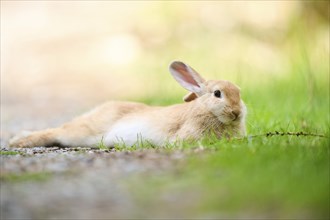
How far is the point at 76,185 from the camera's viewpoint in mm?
4012

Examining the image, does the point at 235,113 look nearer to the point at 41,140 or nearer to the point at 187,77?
the point at 187,77

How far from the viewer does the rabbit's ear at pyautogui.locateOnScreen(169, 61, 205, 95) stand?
695 cm

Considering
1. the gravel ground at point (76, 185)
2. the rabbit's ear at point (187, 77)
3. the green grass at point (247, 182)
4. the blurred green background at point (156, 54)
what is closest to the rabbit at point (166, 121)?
the rabbit's ear at point (187, 77)

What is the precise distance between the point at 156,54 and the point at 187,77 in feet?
25.0

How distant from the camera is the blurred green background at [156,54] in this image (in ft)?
32.6

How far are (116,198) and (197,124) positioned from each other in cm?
286

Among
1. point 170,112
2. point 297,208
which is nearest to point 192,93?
point 170,112

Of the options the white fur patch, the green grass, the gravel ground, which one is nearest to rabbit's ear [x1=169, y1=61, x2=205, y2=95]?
the white fur patch

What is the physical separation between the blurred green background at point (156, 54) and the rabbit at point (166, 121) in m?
0.45

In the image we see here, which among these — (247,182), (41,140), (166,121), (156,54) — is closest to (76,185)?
(247,182)

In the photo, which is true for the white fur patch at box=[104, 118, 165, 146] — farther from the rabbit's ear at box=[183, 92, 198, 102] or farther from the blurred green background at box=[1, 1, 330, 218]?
the blurred green background at box=[1, 1, 330, 218]

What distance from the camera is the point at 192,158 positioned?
4.55 m

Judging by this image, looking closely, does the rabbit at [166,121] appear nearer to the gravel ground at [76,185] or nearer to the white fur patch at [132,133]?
the white fur patch at [132,133]

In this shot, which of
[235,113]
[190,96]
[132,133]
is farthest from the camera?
[190,96]
